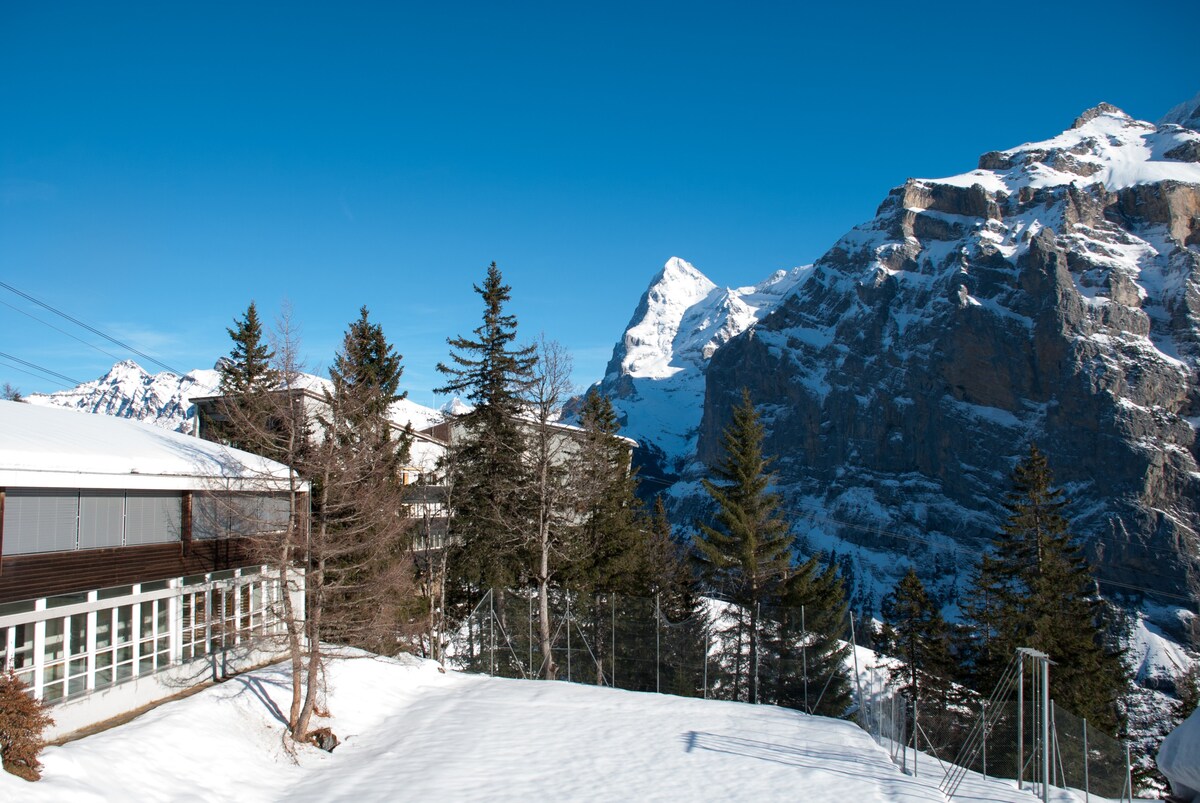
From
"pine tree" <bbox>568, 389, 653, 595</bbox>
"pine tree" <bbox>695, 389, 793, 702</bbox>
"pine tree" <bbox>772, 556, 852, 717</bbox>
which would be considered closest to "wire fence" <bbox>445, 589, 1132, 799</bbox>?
"pine tree" <bbox>772, 556, 852, 717</bbox>

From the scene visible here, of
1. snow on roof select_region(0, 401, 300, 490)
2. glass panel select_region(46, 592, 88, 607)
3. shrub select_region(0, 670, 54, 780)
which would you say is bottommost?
Result: shrub select_region(0, 670, 54, 780)

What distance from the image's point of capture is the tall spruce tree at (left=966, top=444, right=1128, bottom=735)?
98.4 ft

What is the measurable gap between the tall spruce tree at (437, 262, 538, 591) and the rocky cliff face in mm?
134278

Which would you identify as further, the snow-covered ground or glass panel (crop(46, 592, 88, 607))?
glass panel (crop(46, 592, 88, 607))

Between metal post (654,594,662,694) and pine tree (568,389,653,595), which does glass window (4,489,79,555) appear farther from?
pine tree (568,389,653,595)

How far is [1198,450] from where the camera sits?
136625 mm

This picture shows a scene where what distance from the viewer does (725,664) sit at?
88.2 feet

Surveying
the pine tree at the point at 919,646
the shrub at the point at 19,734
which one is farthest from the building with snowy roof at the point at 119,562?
the pine tree at the point at 919,646

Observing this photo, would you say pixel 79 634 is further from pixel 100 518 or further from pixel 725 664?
pixel 725 664

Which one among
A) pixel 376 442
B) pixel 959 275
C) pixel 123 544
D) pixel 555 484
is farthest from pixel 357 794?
pixel 959 275

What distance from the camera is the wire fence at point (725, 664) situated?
21484 millimetres

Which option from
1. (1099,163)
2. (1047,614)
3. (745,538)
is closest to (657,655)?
(745,538)

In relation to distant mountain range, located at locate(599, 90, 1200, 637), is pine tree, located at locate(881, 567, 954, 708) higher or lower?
lower

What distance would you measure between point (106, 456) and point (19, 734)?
23.7ft
